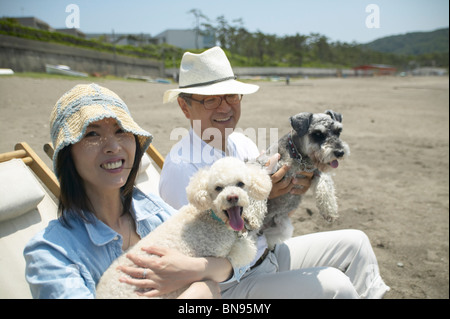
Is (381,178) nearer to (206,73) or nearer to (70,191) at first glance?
(206,73)

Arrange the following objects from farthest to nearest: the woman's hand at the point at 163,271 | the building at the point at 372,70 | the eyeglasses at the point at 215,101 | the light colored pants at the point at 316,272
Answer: the building at the point at 372,70, the eyeglasses at the point at 215,101, the light colored pants at the point at 316,272, the woman's hand at the point at 163,271

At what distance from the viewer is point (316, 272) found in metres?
2.40

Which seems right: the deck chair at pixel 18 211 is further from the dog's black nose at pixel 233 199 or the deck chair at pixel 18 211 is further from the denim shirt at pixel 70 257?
the dog's black nose at pixel 233 199

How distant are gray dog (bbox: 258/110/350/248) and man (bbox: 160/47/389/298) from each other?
14 cm

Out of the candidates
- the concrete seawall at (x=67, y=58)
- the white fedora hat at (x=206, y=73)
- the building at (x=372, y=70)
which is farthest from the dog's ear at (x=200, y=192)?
the building at (x=372, y=70)

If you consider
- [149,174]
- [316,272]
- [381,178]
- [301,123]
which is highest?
[301,123]

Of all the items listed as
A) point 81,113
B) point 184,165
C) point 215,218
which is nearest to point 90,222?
point 81,113

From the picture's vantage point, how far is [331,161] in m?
2.99

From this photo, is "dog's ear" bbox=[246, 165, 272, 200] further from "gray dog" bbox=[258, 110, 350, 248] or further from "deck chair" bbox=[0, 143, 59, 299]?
"deck chair" bbox=[0, 143, 59, 299]

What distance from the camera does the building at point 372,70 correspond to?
8738 centimetres

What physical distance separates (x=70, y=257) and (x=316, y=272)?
1.78 metres

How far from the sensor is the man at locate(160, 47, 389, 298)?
7.80 feet
